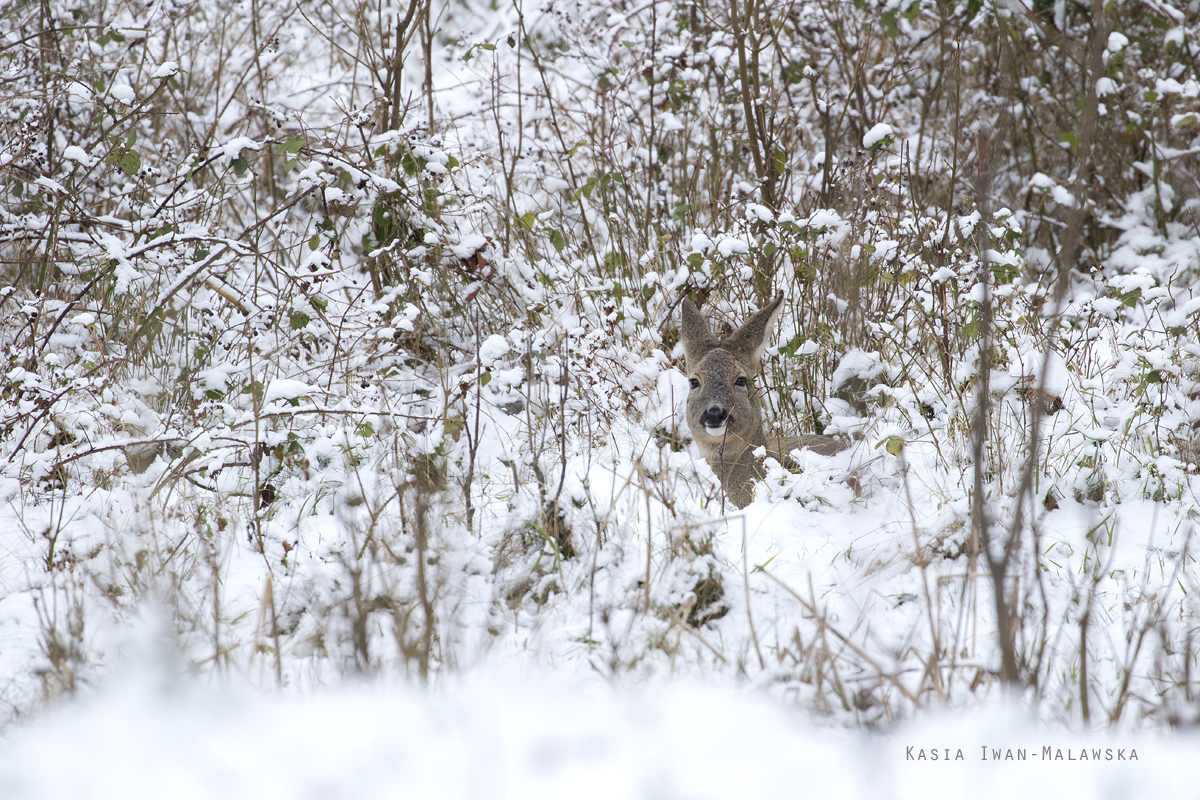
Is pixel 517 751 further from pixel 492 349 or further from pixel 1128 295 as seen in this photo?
pixel 1128 295

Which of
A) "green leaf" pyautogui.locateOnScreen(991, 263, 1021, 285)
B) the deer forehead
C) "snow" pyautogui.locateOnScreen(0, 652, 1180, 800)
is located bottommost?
"snow" pyautogui.locateOnScreen(0, 652, 1180, 800)

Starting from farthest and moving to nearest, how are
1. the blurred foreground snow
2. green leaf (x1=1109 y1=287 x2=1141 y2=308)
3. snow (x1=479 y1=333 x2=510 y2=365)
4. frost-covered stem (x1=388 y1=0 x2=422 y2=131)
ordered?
frost-covered stem (x1=388 y1=0 x2=422 y2=131) → green leaf (x1=1109 y1=287 x2=1141 y2=308) → snow (x1=479 y1=333 x2=510 y2=365) → the blurred foreground snow

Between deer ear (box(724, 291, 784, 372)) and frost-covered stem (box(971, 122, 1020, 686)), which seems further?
deer ear (box(724, 291, 784, 372))

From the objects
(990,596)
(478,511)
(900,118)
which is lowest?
(990,596)

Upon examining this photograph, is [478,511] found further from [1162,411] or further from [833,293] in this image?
[1162,411]

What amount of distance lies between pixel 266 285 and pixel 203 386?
2.70 m

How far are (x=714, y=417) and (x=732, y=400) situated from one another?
19cm

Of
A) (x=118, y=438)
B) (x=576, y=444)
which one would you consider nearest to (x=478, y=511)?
(x=576, y=444)

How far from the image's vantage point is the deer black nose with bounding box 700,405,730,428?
405cm

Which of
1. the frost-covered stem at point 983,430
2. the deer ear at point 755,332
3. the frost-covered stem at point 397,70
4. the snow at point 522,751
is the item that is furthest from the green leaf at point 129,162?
the frost-covered stem at point 983,430

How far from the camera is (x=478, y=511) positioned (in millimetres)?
3373

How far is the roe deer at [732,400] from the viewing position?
13.6ft

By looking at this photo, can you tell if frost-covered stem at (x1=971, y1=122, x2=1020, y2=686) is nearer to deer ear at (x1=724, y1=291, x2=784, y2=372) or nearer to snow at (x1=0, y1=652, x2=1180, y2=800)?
snow at (x1=0, y1=652, x2=1180, y2=800)

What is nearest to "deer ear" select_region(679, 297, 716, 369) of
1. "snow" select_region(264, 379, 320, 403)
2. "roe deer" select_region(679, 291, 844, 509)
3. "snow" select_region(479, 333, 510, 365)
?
"roe deer" select_region(679, 291, 844, 509)
